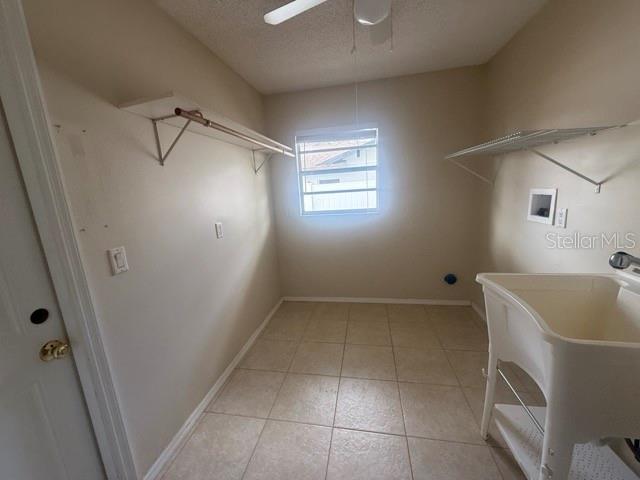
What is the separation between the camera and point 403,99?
249 cm

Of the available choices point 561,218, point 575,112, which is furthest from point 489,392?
point 575,112

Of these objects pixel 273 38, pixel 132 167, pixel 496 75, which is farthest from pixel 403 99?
pixel 132 167

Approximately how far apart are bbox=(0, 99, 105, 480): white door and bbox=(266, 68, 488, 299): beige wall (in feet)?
7.09

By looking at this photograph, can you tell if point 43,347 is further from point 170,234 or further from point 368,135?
point 368,135

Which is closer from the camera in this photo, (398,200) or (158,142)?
(158,142)

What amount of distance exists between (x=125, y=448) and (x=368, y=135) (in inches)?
115

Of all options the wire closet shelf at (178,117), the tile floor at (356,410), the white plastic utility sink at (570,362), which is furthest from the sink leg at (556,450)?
the wire closet shelf at (178,117)

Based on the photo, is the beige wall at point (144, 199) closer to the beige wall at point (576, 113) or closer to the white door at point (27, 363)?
the white door at point (27, 363)

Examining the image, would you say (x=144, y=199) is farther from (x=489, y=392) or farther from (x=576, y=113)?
(x=576, y=113)

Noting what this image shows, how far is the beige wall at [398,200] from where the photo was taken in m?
2.46

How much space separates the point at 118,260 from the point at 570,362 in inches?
65.4

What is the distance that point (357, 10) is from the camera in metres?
A: 1.30

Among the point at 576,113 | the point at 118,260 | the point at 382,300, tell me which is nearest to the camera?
the point at 118,260

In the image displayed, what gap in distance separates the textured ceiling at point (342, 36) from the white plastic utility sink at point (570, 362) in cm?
169
